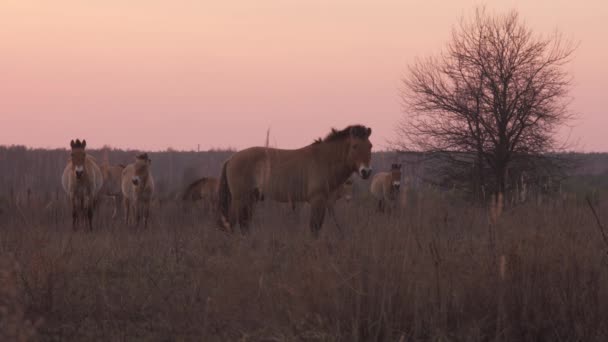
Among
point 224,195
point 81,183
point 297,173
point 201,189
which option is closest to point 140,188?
point 81,183

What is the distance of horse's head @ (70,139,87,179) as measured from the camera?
14164mm

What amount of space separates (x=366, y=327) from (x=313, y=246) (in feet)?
7.07

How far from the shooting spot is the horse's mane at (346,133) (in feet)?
35.8

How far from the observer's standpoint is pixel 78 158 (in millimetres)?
14398

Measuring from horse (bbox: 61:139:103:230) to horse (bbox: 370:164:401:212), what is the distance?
8809 mm

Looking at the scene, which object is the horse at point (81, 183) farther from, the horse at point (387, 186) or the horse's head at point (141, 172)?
the horse at point (387, 186)

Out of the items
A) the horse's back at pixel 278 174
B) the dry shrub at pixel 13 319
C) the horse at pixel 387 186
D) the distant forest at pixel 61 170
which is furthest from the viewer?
the distant forest at pixel 61 170

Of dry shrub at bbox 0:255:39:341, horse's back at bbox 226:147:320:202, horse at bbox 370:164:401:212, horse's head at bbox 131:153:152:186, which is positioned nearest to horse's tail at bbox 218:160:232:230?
horse's back at bbox 226:147:320:202

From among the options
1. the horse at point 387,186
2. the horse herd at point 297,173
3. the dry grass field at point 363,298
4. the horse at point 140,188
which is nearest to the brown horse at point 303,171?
the horse herd at point 297,173

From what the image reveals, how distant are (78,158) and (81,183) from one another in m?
1.27

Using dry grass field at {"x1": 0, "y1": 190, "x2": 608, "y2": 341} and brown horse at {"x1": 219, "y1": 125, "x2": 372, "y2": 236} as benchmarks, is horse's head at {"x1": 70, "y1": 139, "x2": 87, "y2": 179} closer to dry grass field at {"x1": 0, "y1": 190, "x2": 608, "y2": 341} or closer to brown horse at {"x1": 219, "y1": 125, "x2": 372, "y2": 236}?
brown horse at {"x1": 219, "y1": 125, "x2": 372, "y2": 236}

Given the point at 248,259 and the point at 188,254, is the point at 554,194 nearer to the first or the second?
the point at 188,254

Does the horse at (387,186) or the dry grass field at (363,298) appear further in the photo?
the horse at (387,186)

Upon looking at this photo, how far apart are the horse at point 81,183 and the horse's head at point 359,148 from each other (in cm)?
673
